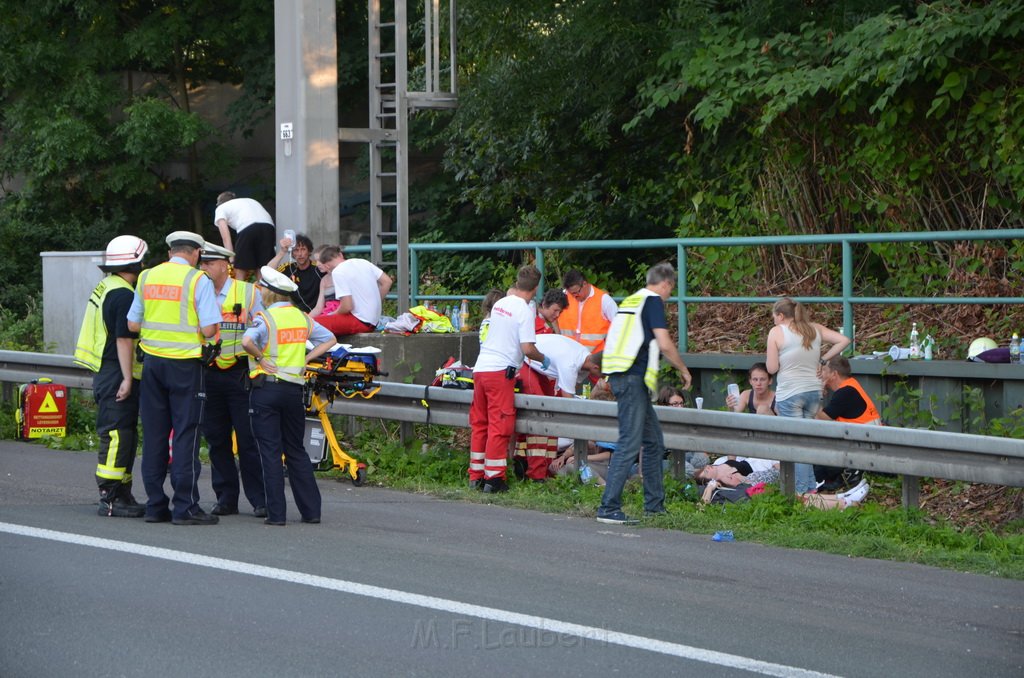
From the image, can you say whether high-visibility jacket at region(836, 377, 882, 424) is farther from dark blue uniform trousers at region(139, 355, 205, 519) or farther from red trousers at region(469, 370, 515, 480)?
dark blue uniform trousers at region(139, 355, 205, 519)

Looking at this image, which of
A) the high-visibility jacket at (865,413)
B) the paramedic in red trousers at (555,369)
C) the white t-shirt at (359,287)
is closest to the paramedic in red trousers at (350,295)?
the white t-shirt at (359,287)

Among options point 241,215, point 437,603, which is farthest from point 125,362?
point 241,215

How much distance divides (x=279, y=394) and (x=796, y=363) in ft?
14.4

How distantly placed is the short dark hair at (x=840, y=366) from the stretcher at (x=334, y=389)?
3.62 meters

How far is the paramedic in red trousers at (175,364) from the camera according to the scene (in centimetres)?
857

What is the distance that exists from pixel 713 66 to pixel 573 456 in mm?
4901

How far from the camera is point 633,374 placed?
363 inches

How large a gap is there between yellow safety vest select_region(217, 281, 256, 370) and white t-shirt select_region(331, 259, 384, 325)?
11.0ft

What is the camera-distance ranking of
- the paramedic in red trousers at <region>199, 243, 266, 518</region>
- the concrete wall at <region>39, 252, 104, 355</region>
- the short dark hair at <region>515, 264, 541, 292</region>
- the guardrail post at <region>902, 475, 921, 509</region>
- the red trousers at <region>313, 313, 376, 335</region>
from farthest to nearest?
the concrete wall at <region>39, 252, 104, 355</region>
the red trousers at <region>313, 313, 376, 335</region>
the short dark hair at <region>515, 264, 541, 292</region>
the guardrail post at <region>902, 475, 921, 509</region>
the paramedic in red trousers at <region>199, 243, 266, 518</region>

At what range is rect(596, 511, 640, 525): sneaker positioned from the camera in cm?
920

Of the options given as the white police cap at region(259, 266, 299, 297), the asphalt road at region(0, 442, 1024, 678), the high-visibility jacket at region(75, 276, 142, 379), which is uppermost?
the white police cap at region(259, 266, 299, 297)

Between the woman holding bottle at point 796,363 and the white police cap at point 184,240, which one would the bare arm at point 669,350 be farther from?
the white police cap at point 184,240

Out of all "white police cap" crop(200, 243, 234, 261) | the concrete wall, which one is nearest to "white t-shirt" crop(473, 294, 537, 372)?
"white police cap" crop(200, 243, 234, 261)

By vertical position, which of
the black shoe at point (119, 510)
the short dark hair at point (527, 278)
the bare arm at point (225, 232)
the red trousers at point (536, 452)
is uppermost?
the bare arm at point (225, 232)
